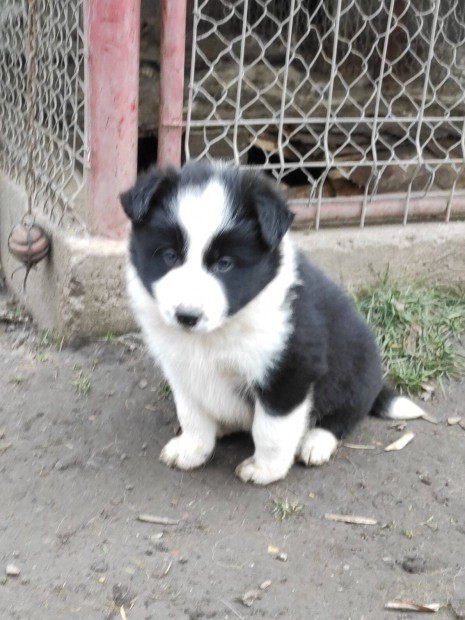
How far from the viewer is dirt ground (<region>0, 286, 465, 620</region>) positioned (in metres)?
2.66

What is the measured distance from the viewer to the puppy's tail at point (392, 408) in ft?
12.4

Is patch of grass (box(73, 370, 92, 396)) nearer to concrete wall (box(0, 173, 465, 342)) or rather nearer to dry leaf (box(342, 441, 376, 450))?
concrete wall (box(0, 173, 465, 342))

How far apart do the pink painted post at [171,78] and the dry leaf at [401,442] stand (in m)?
1.58

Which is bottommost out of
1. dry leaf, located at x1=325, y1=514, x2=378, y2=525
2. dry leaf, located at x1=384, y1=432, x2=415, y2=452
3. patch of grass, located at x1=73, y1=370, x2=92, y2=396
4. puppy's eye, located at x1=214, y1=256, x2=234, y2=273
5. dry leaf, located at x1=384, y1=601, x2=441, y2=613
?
dry leaf, located at x1=384, y1=432, x2=415, y2=452

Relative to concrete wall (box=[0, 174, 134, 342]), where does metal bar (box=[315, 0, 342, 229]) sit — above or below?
above

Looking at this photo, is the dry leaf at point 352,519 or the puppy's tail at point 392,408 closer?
the dry leaf at point 352,519

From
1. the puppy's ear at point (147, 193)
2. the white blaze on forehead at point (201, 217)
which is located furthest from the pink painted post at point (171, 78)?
the white blaze on forehead at point (201, 217)

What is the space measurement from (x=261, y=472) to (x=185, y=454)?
32cm

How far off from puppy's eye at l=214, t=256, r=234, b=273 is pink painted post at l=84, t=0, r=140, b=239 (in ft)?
4.38

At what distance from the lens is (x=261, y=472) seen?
3.22m

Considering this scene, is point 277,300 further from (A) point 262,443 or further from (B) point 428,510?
(B) point 428,510

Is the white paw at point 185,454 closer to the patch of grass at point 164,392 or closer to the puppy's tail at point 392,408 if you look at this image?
the patch of grass at point 164,392

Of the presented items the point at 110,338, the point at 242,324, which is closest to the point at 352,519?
the point at 242,324

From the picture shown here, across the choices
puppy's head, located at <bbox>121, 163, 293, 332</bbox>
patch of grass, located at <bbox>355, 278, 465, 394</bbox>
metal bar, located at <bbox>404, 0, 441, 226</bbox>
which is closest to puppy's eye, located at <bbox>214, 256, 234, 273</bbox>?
puppy's head, located at <bbox>121, 163, 293, 332</bbox>
